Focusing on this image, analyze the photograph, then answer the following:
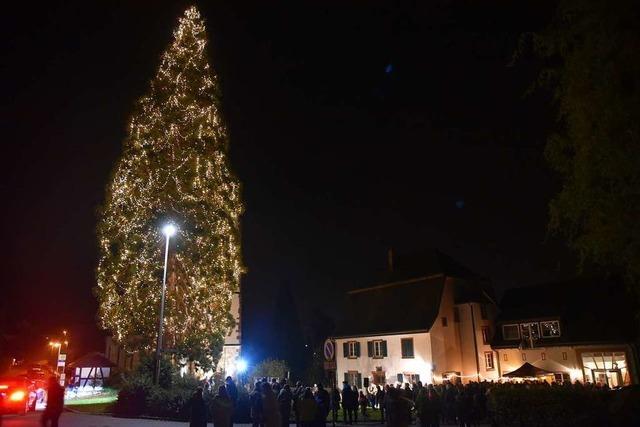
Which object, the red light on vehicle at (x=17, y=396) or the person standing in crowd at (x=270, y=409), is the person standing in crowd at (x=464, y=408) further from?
the red light on vehicle at (x=17, y=396)

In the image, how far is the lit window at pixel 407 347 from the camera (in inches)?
1698

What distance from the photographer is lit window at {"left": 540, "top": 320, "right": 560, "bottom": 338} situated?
38938 mm

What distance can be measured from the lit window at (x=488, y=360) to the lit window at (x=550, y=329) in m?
5.40

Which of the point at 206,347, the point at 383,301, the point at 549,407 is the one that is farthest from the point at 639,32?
the point at 383,301

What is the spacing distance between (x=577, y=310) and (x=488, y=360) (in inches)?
A: 342

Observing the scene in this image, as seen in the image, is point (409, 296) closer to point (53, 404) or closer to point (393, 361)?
point (393, 361)

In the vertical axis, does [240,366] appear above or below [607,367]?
above

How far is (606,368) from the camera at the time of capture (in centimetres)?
3516

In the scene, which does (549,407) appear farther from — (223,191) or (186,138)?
(186,138)

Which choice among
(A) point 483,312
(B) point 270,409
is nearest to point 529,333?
(A) point 483,312

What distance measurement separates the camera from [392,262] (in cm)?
5272

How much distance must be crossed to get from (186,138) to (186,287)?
7.91 m

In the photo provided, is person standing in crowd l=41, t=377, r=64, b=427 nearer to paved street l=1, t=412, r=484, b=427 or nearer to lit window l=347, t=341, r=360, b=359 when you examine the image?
→ paved street l=1, t=412, r=484, b=427

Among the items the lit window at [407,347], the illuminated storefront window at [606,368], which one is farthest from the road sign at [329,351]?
the lit window at [407,347]
